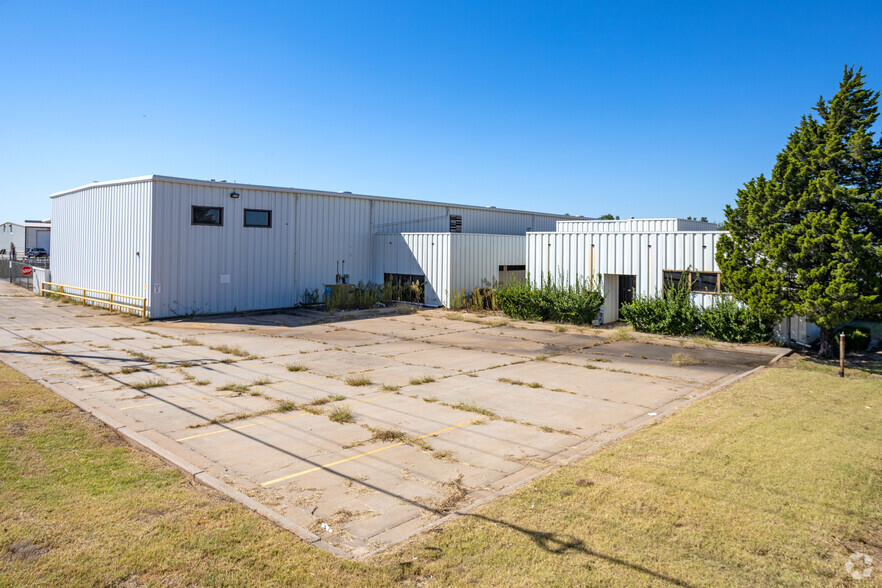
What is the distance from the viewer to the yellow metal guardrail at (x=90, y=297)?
73.2ft

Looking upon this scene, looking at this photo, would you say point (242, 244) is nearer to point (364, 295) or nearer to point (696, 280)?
point (364, 295)

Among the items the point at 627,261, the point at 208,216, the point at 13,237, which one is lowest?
the point at 627,261

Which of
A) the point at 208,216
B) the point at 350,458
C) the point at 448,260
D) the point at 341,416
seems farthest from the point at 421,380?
the point at 208,216

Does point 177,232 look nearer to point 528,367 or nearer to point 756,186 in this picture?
point 528,367

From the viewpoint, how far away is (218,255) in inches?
920

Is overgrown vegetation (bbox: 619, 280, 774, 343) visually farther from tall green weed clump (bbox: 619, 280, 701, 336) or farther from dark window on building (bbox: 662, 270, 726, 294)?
dark window on building (bbox: 662, 270, 726, 294)

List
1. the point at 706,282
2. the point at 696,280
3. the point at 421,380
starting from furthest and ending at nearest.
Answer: the point at 696,280
the point at 706,282
the point at 421,380

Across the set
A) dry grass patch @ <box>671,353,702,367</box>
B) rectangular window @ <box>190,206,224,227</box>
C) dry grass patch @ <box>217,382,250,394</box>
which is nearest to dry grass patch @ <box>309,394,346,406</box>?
dry grass patch @ <box>217,382,250,394</box>

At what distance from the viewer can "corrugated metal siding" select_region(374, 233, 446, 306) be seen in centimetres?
2575

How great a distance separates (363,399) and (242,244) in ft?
51.6

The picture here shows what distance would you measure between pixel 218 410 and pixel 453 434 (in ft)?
12.5

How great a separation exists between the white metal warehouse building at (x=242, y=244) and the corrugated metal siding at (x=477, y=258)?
0.16 ft

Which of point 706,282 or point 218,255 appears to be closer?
point 706,282

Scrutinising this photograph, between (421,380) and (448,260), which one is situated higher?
(448,260)
